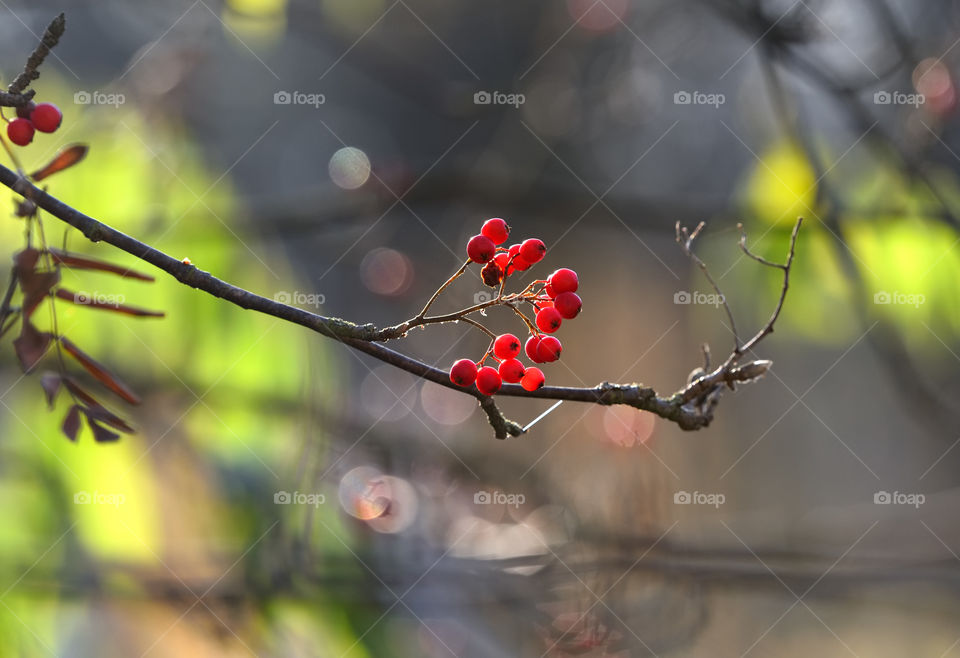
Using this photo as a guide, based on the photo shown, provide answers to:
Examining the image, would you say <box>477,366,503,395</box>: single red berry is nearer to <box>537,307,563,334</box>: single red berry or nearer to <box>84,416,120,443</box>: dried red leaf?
<box>537,307,563,334</box>: single red berry

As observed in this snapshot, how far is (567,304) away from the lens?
2.10ft

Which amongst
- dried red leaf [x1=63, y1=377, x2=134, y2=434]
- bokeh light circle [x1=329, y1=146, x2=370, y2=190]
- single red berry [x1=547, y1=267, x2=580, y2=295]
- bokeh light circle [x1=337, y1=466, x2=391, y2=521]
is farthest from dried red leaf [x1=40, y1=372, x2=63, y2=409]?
bokeh light circle [x1=329, y1=146, x2=370, y2=190]

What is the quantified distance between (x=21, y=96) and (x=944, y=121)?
7.79ft

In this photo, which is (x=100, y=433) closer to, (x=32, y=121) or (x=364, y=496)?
(x=32, y=121)

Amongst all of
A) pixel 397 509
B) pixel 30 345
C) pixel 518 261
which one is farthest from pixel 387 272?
pixel 30 345

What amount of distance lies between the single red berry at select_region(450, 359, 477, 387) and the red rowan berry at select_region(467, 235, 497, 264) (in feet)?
0.45

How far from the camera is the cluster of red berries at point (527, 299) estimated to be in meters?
0.62

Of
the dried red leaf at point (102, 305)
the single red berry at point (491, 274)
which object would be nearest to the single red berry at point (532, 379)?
the single red berry at point (491, 274)

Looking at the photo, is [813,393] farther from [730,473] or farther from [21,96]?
[21,96]

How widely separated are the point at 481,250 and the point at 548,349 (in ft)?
0.36

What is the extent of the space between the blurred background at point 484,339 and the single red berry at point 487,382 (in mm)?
868

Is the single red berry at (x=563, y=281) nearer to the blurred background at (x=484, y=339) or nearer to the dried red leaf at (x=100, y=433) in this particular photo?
the dried red leaf at (x=100, y=433)

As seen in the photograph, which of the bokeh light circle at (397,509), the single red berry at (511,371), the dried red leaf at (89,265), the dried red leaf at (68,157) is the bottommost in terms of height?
the bokeh light circle at (397,509)

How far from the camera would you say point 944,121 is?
2.07 metres
